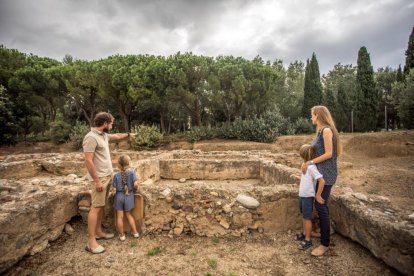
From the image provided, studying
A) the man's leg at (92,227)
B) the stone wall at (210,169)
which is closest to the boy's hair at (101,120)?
the man's leg at (92,227)

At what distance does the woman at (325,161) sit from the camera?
3148 millimetres

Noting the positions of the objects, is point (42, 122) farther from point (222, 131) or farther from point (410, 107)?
point (410, 107)

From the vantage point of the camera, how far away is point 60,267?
3.03m

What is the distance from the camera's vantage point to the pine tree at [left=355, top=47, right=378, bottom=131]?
22484mm

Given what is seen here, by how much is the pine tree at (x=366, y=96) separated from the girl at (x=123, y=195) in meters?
24.7

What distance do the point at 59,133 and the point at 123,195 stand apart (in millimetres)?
18879

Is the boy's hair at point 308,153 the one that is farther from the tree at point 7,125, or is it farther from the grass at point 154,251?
the tree at point 7,125

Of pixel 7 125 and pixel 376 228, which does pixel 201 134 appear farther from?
pixel 376 228

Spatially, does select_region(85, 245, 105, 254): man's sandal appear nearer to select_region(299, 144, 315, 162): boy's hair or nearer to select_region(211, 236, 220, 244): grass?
select_region(211, 236, 220, 244): grass

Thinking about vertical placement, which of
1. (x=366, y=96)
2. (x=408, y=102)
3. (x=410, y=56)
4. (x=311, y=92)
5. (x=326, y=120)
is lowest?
(x=326, y=120)

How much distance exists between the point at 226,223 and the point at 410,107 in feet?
65.0

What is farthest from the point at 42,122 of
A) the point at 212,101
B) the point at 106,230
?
the point at 106,230

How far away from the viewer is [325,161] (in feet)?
10.7

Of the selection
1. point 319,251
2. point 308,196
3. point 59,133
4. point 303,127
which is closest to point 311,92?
point 303,127
